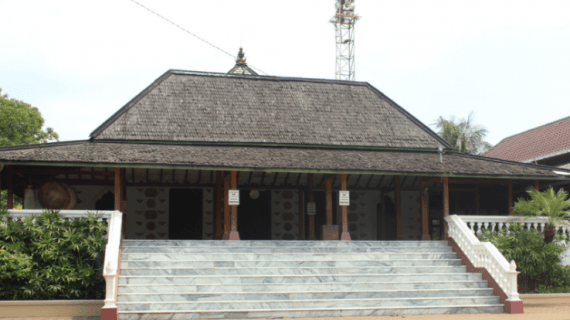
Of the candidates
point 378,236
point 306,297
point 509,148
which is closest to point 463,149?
point 509,148

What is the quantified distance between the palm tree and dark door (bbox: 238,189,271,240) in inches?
364

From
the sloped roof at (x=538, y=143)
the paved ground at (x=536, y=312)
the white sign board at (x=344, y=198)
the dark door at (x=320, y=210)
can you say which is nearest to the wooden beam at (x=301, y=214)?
the dark door at (x=320, y=210)

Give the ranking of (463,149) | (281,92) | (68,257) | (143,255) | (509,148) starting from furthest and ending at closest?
(463,149) < (509,148) < (281,92) < (143,255) < (68,257)

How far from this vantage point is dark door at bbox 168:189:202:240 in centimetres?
2147

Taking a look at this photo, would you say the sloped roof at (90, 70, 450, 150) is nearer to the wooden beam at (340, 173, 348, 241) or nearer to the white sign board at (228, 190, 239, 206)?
the wooden beam at (340, 173, 348, 241)

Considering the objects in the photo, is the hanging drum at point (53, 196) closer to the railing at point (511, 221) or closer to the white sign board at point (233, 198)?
the white sign board at point (233, 198)

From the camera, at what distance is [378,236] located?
2320 centimetres

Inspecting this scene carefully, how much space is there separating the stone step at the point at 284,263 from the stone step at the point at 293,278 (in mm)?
648

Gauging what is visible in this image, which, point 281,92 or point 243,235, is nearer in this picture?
point 243,235

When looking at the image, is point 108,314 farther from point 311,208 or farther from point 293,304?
point 311,208

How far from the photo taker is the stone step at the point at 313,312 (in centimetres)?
1248

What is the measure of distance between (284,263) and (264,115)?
812cm

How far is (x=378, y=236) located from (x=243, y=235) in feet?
18.2

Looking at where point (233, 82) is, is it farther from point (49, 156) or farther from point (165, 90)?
point (49, 156)
